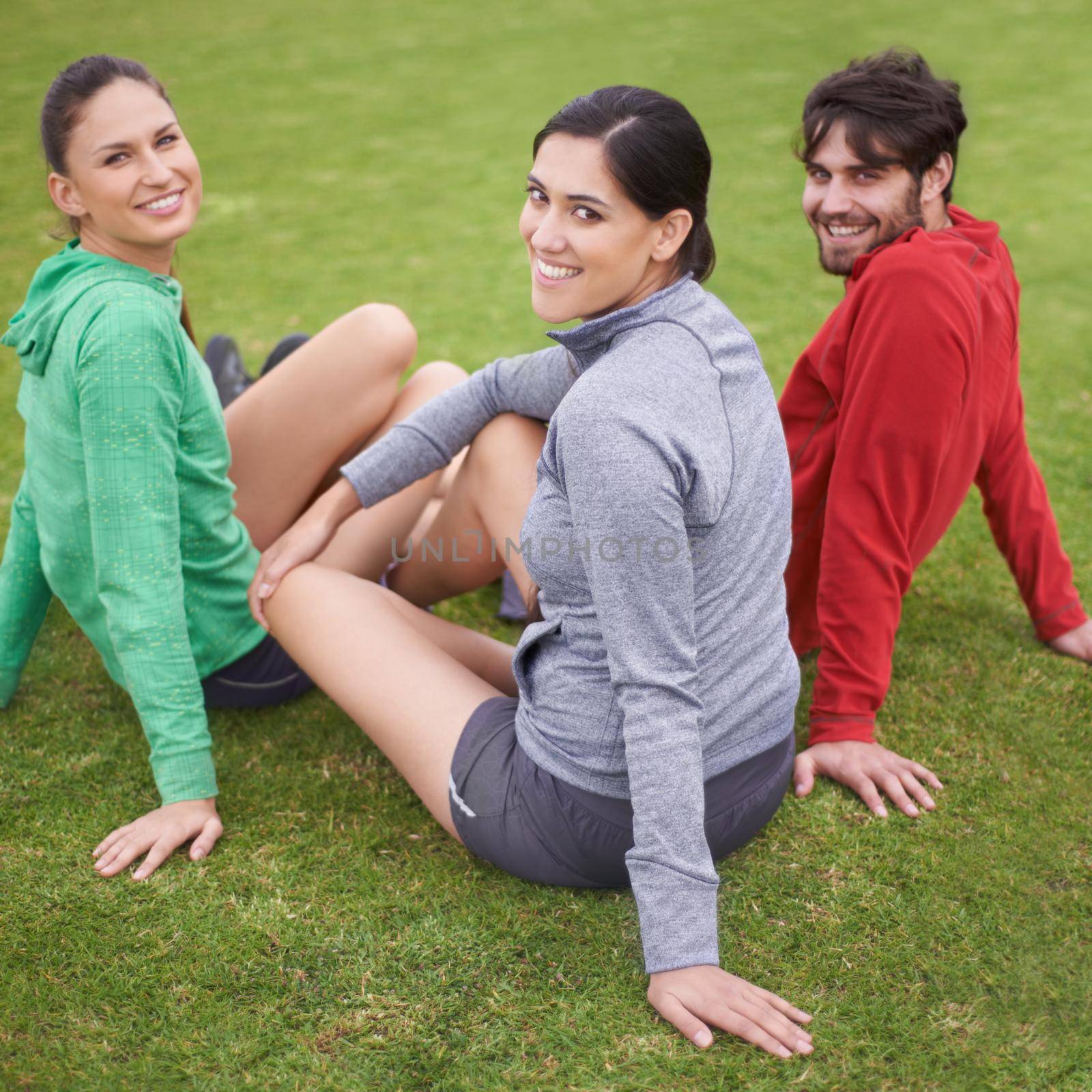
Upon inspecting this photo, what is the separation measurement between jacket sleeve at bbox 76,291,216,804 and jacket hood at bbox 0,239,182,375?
116 mm

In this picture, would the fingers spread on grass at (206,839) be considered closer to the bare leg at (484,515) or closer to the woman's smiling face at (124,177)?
the bare leg at (484,515)

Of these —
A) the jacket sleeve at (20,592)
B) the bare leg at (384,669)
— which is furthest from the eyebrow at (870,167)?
the jacket sleeve at (20,592)

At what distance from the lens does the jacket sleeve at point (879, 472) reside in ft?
7.64

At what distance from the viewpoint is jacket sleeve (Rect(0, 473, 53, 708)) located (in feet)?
8.54

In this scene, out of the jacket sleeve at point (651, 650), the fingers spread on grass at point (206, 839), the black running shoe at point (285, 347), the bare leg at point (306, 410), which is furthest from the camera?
the black running shoe at point (285, 347)

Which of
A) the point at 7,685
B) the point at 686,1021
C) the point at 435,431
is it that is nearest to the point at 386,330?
the point at 435,431

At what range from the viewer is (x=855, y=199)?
2564 millimetres

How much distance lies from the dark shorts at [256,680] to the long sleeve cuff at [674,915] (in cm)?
119

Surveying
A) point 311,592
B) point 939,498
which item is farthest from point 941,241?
point 311,592

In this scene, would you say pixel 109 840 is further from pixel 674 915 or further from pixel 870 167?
pixel 870 167

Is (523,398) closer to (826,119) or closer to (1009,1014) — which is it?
(826,119)

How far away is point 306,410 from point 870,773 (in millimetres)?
1524

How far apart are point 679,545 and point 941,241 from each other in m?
1.17

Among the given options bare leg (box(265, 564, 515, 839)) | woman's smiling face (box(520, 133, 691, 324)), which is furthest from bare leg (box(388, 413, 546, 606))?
woman's smiling face (box(520, 133, 691, 324))
